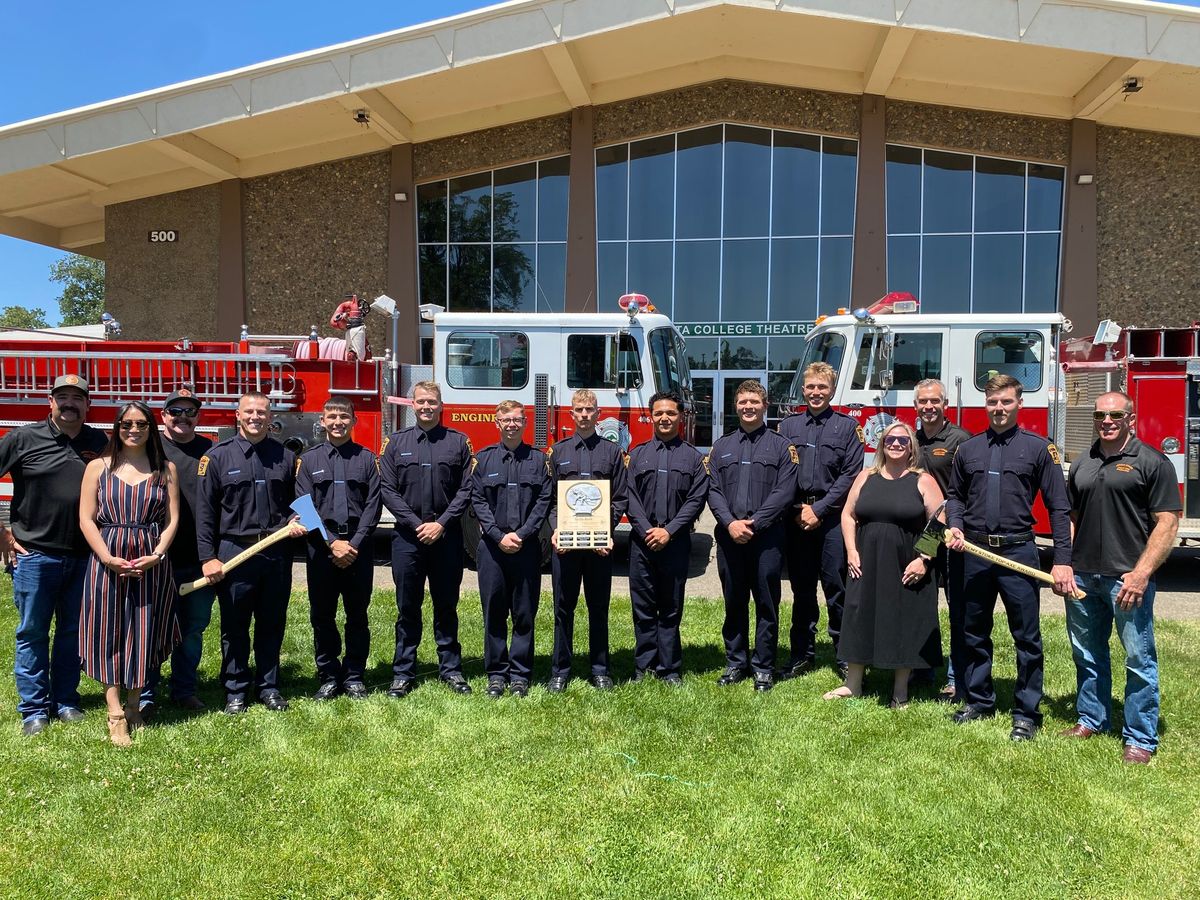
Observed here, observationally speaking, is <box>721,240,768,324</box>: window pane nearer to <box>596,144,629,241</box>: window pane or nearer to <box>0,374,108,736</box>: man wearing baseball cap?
<box>596,144,629,241</box>: window pane

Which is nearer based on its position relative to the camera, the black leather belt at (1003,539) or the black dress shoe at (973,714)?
the black leather belt at (1003,539)

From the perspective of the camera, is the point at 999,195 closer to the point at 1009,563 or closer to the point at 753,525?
the point at 753,525

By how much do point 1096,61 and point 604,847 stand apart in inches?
654

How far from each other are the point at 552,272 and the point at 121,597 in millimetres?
14926

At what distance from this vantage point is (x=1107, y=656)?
443 cm

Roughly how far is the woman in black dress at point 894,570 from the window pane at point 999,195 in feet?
47.8

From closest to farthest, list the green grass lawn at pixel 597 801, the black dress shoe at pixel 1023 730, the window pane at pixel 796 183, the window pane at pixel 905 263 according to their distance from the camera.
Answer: the green grass lawn at pixel 597 801 → the black dress shoe at pixel 1023 730 → the window pane at pixel 905 263 → the window pane at pixel 796 183

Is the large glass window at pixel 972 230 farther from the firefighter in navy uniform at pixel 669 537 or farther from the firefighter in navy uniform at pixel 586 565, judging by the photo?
the firefighter in navy uniform at pixel 586 565

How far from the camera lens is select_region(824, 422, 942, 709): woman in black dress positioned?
4734 millimetres

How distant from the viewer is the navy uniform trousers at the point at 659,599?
17.0 feet

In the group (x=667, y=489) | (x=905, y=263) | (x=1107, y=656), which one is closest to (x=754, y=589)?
(x=667, y=489)

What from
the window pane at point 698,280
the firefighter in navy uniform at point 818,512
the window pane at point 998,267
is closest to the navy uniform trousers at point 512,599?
the firefighter in navy uniform at point 818,512

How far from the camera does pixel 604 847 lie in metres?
3.30

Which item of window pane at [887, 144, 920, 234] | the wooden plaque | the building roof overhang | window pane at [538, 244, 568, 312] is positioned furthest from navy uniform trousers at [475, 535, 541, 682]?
window pane at [887, 144, 920, 234]
